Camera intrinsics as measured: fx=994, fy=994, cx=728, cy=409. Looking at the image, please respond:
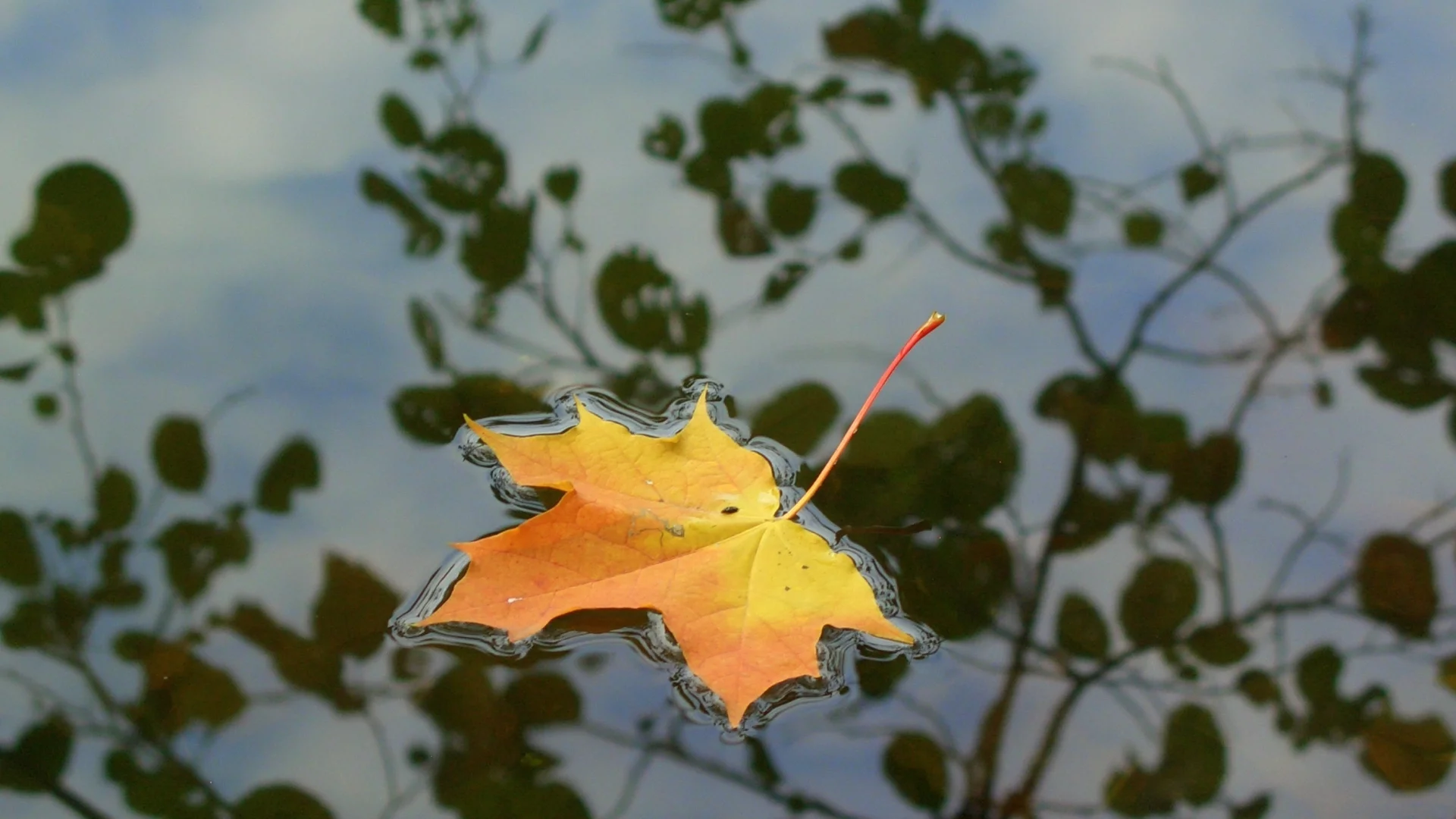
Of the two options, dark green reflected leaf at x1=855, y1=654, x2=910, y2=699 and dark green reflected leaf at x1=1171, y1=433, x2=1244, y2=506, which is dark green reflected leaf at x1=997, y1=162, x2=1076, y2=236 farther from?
dark green reflected leaf at x1=855, y1=654, x2=910, y2=699

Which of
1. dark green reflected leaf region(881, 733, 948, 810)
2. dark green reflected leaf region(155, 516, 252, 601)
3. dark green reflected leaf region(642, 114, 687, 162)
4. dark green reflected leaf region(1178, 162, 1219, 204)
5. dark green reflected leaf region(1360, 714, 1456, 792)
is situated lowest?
dark green reflected leaf region(155, 516, 252, 601)

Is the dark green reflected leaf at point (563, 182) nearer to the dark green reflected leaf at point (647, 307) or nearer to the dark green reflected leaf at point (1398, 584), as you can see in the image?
the dark green reflected leaf at point (647, 307)

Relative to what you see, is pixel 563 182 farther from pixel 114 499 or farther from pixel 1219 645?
pixel 1219 645

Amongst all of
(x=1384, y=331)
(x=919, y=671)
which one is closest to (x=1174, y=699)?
(x=919, y=671)

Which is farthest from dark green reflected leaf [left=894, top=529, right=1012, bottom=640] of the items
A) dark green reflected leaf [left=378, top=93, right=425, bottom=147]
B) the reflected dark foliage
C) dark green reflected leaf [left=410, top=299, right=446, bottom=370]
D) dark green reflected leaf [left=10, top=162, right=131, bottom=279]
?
dark green reflected leaf [left=10, top=162, right=131, bottom=279]

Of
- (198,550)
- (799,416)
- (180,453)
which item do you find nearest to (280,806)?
(198,550)

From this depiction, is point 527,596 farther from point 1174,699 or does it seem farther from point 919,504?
point 1174,699

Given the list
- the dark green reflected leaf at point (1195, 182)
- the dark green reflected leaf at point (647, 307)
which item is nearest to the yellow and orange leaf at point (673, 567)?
the dark green reflected leaf at point (647, 307)
